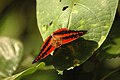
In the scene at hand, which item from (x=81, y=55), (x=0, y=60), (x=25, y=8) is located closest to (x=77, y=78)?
(x=81, y=55)

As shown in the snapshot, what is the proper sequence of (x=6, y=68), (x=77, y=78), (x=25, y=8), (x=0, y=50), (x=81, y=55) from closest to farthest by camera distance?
(x=81, y=55)
(x=77, y=78)
(x=6, y=68)
(x=0, y=50)
(x=25, y=8)

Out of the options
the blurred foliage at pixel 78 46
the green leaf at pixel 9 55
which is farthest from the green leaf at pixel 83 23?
the green leaf at pixel 9 55

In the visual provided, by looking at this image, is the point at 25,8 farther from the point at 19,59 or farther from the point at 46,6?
the point at 46,6

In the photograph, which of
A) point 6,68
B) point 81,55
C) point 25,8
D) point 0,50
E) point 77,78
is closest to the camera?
point 81,55

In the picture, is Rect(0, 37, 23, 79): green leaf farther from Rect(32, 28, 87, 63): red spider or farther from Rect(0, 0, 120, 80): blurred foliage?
Rect(32, 28, 87, 63): red spider

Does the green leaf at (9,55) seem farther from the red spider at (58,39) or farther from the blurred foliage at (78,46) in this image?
the red spider at (58,39)

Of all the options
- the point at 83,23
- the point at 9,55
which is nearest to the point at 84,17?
the point at 83,23

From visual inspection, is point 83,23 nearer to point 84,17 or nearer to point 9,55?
point 84,17
